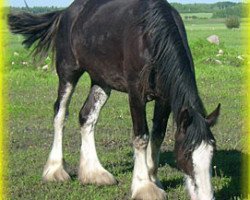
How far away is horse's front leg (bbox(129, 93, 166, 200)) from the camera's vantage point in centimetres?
668

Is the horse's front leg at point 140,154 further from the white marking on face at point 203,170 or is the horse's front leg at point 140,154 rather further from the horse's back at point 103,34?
the white marking on face at point 203,170

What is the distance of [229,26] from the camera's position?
52.1 meters

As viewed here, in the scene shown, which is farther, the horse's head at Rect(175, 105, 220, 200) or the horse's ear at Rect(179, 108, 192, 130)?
the horse's ear at Rect(179, 108, 192, 130)

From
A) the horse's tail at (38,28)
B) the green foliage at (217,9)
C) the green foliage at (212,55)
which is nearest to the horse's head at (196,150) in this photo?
the horse's tail at (38,28)

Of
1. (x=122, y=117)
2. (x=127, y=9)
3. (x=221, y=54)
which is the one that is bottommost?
(x=221, y=54)

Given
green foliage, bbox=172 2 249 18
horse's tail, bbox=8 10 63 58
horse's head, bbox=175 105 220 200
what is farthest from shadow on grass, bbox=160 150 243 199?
green foliage, bbox=172 2 249 18

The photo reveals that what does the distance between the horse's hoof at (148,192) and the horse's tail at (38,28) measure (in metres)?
3.22

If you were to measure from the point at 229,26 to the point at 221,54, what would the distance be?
3007cm

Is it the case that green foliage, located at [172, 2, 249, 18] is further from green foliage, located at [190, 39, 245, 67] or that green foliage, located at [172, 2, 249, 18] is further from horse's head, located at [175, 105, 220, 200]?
horse's head, located at [175, 105, 220, 200]

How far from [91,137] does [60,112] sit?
58 centimetres

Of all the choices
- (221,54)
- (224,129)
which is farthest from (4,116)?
(221,54)

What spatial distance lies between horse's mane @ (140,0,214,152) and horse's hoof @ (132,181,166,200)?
3.42ft

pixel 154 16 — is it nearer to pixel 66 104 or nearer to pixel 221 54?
pixel 66 104

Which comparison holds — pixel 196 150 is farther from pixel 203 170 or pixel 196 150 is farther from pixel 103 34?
pixel 103 34
